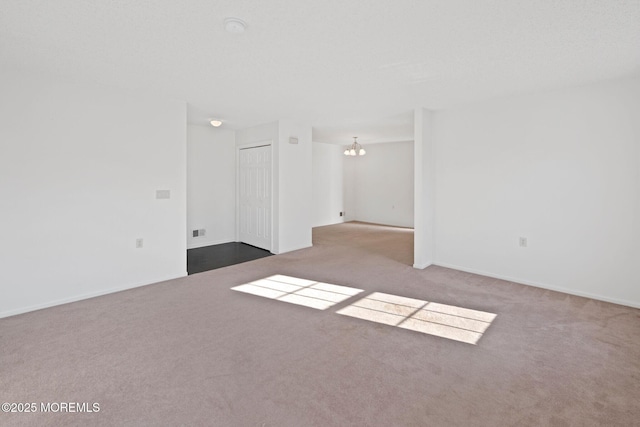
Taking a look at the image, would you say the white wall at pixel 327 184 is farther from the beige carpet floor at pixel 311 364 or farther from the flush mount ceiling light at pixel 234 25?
the flush mount ceiling light at pixel 234 25

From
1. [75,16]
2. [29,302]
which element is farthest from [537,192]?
[29,302]

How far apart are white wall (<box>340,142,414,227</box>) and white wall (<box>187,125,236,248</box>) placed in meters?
4.39

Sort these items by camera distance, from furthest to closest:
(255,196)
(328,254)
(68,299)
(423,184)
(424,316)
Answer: (255,196)
(328,254)
(423,184)
(68,299)
(424,316)

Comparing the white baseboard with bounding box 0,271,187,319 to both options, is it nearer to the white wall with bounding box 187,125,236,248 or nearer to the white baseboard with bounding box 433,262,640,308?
the white wall with bounding box 187,125,236,248

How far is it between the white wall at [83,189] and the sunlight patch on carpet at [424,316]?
2.68 metres

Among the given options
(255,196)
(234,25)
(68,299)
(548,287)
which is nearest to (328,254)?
(255,196)

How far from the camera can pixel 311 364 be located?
89.7 inches

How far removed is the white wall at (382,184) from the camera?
9.09 metres

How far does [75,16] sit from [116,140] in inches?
71.6

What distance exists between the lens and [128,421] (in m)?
1.72

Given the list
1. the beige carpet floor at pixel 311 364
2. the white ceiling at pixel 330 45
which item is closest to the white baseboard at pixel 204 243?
the beige carpet floor at pixel 311 364

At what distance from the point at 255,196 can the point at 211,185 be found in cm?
95

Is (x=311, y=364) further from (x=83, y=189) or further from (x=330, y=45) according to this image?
(x=83, y=189)

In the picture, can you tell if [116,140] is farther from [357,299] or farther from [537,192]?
[537,192]
